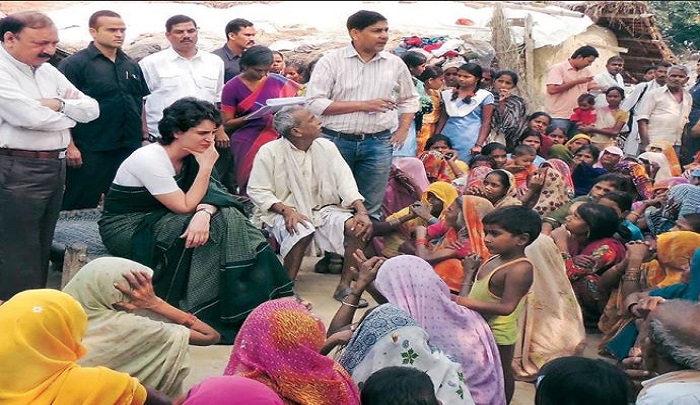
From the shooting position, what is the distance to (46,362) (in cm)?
278

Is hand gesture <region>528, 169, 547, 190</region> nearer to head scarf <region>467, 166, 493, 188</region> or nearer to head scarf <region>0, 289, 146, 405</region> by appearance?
head scarf <region>467, 166, 493, 188</region>

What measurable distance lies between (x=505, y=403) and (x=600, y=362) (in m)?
1.49

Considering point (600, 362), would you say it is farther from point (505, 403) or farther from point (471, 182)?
point (471, 182)

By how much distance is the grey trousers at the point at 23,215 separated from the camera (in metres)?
5.09

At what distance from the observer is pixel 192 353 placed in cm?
492

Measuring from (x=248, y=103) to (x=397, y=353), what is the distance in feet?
12.9

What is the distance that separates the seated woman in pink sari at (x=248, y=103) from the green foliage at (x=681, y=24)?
1221 centimetres

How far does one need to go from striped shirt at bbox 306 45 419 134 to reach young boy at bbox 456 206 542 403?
2064 millimetres

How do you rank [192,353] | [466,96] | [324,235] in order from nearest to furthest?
[192,353], [324,235], [466,96]

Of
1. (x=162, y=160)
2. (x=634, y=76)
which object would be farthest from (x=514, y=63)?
(x=162, y=160)

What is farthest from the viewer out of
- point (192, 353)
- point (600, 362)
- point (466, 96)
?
point (466, 96)

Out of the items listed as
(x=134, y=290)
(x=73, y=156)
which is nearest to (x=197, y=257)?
(x=134, y=290)

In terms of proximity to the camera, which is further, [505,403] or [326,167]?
[326,167]

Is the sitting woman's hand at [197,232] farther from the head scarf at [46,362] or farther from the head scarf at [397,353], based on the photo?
the head scarf at [46,362]
